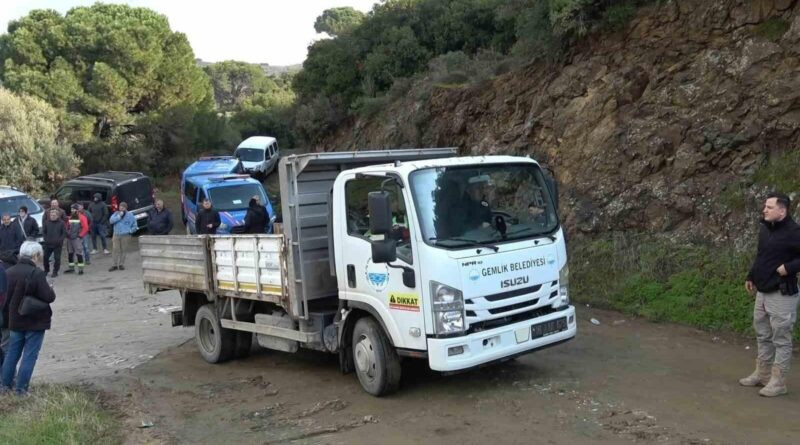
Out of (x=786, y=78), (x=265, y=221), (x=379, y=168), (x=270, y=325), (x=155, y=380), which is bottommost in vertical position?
(x=155, y=380)

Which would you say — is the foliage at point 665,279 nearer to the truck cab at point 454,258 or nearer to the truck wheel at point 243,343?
the truck cab at point 454,258

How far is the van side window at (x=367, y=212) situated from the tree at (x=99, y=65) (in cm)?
3444

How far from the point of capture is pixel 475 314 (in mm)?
6633

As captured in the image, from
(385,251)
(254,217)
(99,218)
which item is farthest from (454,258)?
(99,218)

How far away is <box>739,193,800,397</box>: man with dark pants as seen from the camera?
6402 mm

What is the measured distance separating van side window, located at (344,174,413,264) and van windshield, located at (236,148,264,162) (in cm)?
2603

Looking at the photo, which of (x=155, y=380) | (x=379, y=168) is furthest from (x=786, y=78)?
(x=155, y=380)

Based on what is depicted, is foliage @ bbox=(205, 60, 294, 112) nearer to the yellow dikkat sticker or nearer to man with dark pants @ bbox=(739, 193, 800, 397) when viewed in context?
the yellow dikkat sticker

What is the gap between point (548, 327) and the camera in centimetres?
704

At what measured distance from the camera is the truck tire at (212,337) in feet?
30.6

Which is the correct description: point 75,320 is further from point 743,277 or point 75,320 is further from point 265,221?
point 743,277

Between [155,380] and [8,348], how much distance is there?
1.71m

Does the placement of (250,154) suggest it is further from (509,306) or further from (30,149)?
(509,306)

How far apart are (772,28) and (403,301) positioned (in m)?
8.39
